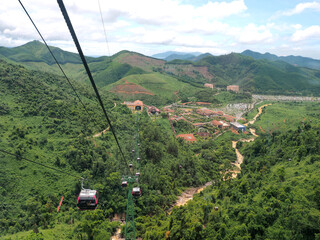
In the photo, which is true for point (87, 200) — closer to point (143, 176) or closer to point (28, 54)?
point (143, 176)

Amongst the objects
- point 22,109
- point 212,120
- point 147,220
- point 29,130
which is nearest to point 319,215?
point 147,220

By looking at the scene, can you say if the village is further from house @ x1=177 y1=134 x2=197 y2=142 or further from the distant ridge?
the distant ridge

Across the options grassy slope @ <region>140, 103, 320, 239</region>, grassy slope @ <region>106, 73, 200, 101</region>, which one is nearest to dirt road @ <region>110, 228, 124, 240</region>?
grassy slope @ <region>140, 103, 320, 239</region>

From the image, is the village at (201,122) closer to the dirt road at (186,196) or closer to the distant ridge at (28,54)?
the dirt road at (186,196)

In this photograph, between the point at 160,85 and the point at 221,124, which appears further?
the point at 160,85


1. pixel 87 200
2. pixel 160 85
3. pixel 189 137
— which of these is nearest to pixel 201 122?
pixel 189 137

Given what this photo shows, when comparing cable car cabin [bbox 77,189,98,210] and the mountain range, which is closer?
cable car cabin [bbox 77,189,98,210]

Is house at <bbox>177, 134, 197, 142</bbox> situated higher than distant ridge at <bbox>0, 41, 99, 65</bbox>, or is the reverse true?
distant ridge at <bbox>0, 41, 99, 65</bbox>

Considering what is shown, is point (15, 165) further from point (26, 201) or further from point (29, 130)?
point (29, 130)

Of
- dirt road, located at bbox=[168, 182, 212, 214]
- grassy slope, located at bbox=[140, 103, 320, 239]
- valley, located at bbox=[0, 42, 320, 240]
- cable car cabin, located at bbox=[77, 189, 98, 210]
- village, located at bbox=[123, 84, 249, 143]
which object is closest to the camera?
cable car cabin, located at bbox=[77, 189, 98, 210]

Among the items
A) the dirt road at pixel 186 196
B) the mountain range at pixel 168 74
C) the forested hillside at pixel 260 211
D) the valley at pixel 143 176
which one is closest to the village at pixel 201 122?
the valley at pixel 143 176

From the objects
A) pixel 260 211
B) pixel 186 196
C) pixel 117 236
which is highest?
pixel 260 211
